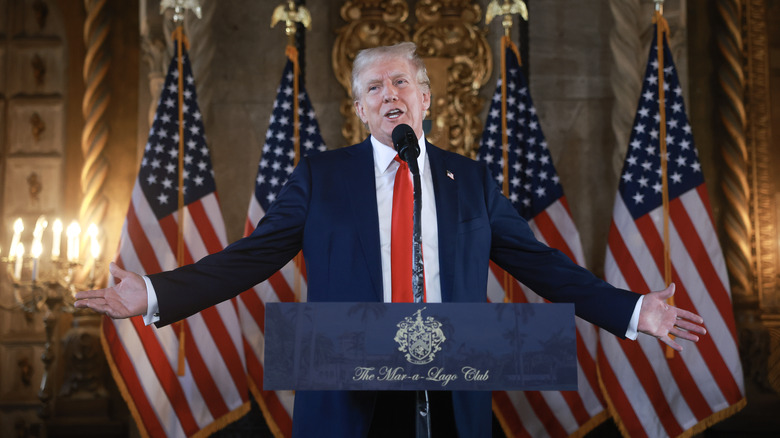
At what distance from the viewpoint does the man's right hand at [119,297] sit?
5.70ft

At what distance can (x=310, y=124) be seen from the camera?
15.7 ft

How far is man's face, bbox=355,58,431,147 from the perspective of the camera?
2.19 m

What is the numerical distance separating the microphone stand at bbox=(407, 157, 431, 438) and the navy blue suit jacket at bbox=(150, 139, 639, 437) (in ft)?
0.92

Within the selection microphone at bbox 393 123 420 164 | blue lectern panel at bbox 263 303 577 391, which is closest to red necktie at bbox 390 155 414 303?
microphone at bbox 393 123 420 164

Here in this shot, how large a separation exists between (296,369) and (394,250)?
638mm

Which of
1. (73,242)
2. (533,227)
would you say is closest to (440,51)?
(533,227)

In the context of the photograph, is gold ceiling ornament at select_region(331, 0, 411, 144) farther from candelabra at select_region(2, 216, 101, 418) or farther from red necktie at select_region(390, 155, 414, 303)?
red necktie at select_region(390, 155, 414, 303)

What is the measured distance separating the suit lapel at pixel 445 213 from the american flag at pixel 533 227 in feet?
7.51

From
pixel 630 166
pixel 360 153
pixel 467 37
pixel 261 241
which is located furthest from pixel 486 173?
pixel 467 37

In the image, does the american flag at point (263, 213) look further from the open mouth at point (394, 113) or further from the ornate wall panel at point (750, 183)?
the ornate wall panel at point (750, 183)

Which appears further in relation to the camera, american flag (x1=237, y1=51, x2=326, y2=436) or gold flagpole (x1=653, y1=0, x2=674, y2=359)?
american flag (x1=237, y1=51, x2=326, y2=436)

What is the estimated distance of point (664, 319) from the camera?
6.05 feet

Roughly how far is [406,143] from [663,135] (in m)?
3.06

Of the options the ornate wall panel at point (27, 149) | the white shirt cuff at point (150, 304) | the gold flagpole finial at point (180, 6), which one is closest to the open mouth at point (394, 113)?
the white shirt cuff at point (150, 304)
